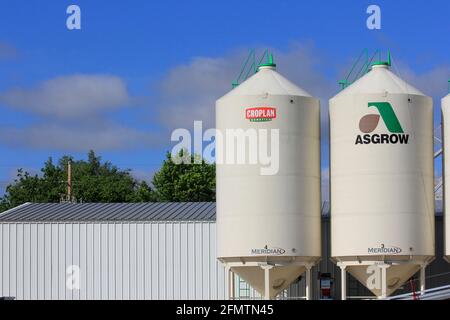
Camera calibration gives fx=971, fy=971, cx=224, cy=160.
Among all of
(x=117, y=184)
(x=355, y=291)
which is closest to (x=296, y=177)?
(x=355, y=291)

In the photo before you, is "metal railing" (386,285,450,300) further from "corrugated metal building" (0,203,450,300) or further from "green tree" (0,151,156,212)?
"green tree" (0,151,156,212)

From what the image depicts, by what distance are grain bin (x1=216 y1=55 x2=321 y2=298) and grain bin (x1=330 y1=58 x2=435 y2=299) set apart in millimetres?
1191

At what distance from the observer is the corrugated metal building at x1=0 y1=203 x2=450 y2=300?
4253cm

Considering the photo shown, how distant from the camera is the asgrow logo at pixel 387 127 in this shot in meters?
36.0

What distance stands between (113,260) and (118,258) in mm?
241

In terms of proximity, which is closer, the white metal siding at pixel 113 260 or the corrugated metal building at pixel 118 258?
the corrugated metal building at pixel 118 258

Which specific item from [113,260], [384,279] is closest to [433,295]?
[384,279]

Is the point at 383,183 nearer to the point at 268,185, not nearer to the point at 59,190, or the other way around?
the point at 268,185

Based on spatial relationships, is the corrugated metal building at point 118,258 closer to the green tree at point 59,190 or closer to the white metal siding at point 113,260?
the white metal siding at point 113,260

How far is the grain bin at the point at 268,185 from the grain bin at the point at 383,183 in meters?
1.19

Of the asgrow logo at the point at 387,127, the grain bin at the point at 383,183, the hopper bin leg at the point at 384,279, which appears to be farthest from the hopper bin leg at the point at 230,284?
the asgrow logo at the point at 387,127

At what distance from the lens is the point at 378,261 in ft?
118

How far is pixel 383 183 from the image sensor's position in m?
36.2

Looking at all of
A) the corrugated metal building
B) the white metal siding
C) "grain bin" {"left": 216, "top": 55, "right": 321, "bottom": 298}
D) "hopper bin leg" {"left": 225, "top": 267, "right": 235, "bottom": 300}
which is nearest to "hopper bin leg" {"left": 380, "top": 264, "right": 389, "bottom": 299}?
"grain bin" {"left": 216, "top": 55, "right": 321, "bottom": 298}
